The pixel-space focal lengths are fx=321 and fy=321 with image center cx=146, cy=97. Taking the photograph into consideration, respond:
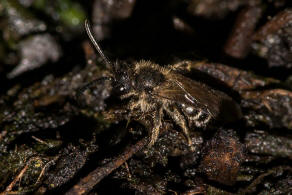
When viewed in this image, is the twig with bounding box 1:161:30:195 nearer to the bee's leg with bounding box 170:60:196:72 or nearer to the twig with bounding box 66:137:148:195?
the twig with bounding box 66:137:148:195

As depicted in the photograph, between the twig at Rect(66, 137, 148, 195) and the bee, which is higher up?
the bee

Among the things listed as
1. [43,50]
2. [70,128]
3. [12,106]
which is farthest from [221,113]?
[43,50]

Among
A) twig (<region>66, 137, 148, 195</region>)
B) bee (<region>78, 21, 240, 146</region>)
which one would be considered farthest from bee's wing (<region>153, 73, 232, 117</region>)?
twig (<region>66, 137, 148, 195</region>)

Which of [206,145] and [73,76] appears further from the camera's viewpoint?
[73,76]

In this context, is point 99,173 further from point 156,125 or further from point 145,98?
point 145,98

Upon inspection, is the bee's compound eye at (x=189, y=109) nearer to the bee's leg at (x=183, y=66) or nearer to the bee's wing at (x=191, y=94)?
the bee's wing at (x=191, y=94)

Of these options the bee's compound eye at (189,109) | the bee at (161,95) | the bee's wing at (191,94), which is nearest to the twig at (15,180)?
the bee at (161,95)

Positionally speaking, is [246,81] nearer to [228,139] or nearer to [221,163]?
[228,139]

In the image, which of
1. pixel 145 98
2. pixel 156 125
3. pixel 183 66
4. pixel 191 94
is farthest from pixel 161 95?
pixel 183 66
